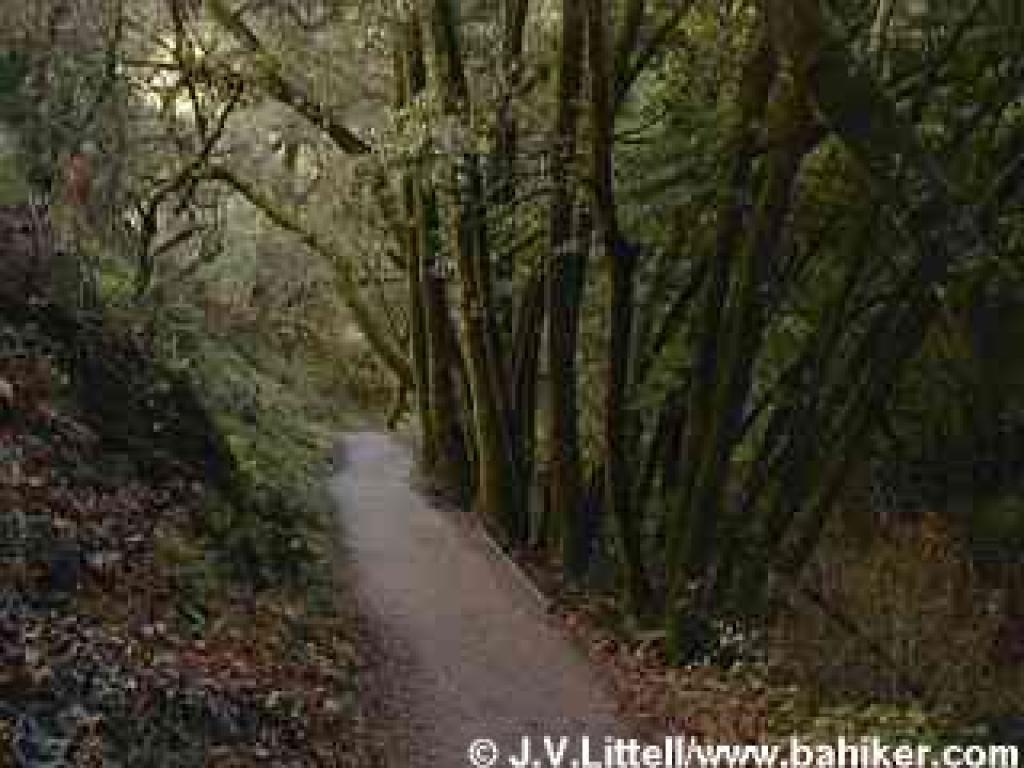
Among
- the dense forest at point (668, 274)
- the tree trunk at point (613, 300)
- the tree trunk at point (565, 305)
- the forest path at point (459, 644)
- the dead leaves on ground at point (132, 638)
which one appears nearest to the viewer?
the dead leaves on ground at point (132, 638)

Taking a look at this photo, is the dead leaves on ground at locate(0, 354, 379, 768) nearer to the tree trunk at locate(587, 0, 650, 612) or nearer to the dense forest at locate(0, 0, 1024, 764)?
the dense forest at locate(0, 0, 1024, 764)

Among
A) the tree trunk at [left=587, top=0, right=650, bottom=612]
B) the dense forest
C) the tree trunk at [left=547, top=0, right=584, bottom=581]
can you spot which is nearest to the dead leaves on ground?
the dense forest

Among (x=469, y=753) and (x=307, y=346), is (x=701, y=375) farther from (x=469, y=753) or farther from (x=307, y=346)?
(x=307, y=346)

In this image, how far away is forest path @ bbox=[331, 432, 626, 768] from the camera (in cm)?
993

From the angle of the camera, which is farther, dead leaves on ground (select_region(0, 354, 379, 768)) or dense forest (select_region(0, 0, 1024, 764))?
dense forest (select_region(0, 0, 1024, 764))

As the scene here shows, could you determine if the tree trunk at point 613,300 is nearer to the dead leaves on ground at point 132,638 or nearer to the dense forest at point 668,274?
the dense forest at point 668,274

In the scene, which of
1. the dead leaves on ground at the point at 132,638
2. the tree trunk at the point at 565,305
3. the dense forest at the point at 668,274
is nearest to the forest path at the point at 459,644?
the dead leaves on ground at the point at 132,638

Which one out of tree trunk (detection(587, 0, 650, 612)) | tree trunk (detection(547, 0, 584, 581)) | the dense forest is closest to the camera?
the dense forest

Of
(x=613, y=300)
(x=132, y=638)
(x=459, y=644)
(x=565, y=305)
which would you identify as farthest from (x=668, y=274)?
(x=132, y=638)

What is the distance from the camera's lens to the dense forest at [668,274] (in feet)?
36.2

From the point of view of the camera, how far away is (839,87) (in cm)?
669

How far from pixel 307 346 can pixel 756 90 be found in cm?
2993

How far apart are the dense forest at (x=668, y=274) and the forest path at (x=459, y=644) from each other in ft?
2.83

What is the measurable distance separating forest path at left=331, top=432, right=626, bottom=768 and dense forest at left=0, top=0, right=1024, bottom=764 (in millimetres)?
863
